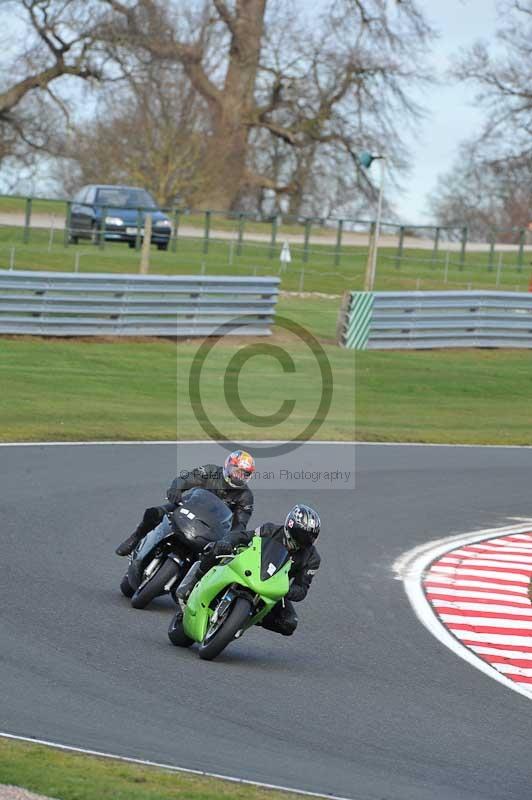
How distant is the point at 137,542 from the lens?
11.1 m

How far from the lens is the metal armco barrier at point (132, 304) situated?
25453mm

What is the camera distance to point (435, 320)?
29750mm

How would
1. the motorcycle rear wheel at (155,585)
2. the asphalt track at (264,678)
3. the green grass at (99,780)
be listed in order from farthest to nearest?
the motorcycle rear wheel at (155,585), the asphalt track at (264,678), the green grass at (99,780)

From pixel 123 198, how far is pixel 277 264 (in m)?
4.55

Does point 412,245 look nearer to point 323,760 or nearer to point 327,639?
point 327,639

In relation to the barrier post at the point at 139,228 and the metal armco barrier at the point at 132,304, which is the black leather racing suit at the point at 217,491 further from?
the barrier post at the point at 139,228

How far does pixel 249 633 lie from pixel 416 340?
64.3 feet

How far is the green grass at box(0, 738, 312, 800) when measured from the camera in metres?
6.34

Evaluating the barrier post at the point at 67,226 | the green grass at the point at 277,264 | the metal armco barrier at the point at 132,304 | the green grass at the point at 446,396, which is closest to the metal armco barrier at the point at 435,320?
the green grass at the point at 446,396

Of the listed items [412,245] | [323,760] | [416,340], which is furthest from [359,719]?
[412,245]

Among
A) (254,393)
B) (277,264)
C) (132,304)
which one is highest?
(277,264)

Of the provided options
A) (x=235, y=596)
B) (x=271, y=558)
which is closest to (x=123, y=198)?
(x=271, y=558)

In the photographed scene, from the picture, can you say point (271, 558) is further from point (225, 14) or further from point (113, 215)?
point (225, 14)

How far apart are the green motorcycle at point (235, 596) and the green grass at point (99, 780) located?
2457mm
